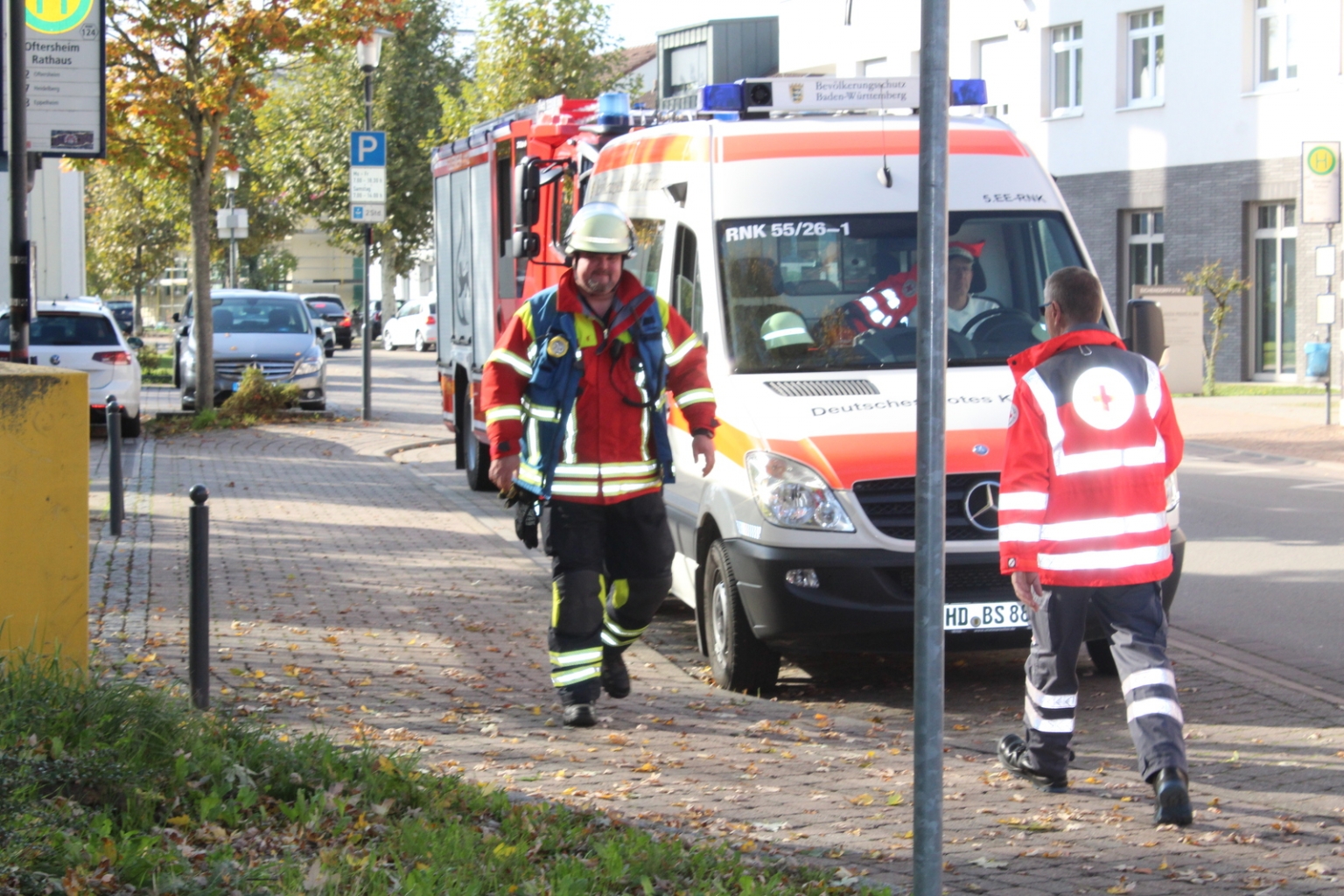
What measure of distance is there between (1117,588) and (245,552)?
704cm

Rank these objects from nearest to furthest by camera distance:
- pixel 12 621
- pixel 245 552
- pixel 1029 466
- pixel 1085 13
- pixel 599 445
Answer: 1. pixel 1029 466
2. pixel 12 621
3. pixel 599 445
4. pixel 245 552
5. pixel 1085 13

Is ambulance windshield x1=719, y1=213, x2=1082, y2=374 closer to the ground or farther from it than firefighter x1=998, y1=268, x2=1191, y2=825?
farther from it

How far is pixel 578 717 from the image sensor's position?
6.44 m

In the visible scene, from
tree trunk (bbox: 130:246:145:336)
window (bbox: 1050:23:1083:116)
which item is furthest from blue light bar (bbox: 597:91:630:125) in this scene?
tree trunk (bbox: 130:246:145:336)

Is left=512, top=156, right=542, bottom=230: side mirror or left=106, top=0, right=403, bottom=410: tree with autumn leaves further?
left=106, top=0, right=403, bottom=410: tree with autumn leaves

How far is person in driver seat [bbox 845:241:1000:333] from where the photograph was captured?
7.65m

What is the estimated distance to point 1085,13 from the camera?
32156mm

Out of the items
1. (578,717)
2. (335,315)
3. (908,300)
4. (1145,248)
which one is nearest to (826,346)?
(908,300)

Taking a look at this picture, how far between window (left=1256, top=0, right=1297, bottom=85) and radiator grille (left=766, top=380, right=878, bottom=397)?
23.4 meters

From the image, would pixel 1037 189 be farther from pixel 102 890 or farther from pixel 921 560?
pixel 102 890

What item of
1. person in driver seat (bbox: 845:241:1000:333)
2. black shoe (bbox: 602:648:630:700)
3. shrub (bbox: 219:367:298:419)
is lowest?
black shoe (bbox: 602:648:630:700)

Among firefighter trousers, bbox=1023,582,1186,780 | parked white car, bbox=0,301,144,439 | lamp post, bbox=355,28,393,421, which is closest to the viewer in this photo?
firefighter trousers, bbox=1023,582,1186,780

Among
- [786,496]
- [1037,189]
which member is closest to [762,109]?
[1037,189]

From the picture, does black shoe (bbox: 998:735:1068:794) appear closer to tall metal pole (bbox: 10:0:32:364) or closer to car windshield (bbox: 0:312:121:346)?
tall metal pole (bbox: 10:0:32:364)
